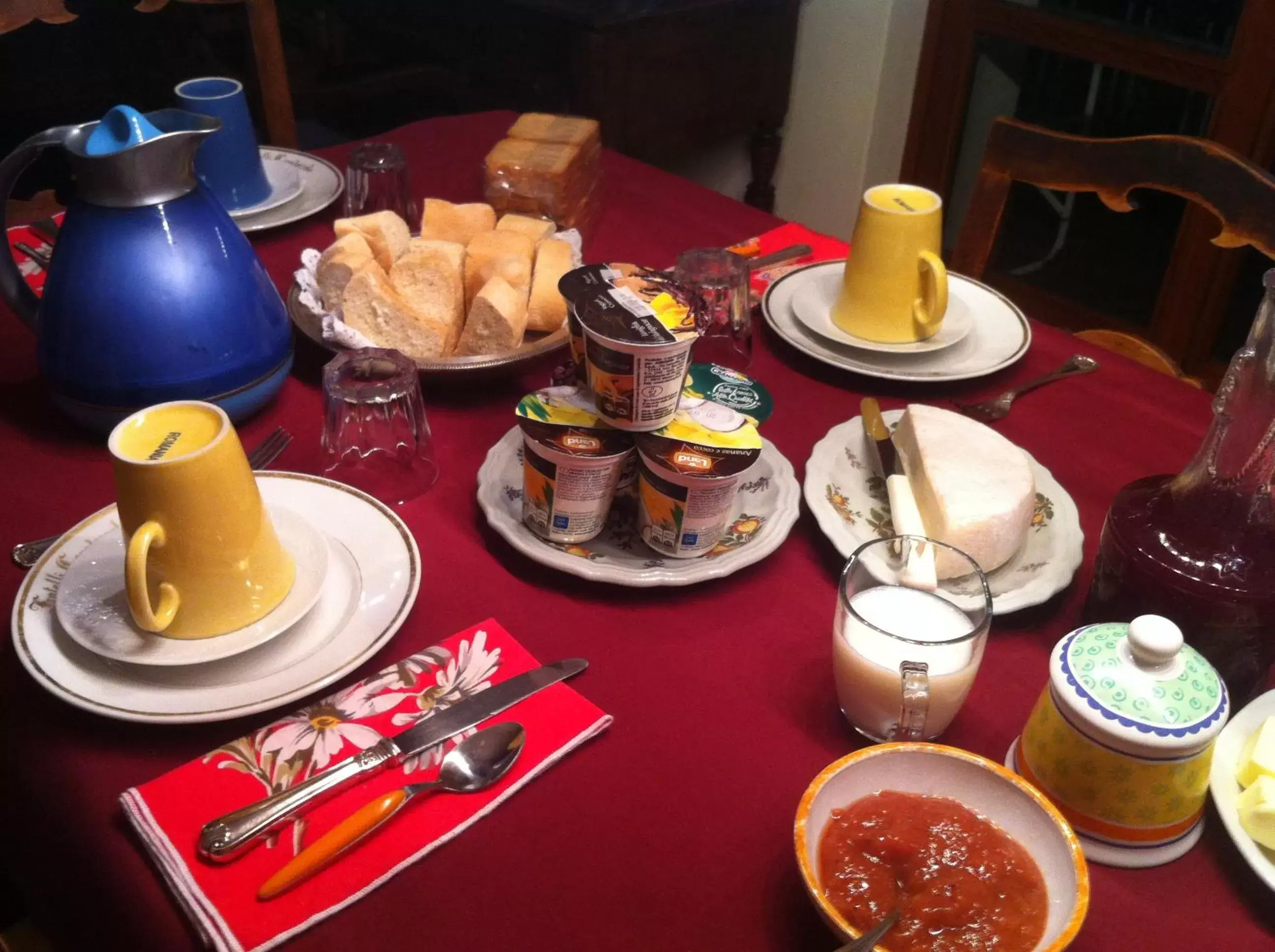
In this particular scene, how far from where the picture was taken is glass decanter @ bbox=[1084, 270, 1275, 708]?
2.17ft

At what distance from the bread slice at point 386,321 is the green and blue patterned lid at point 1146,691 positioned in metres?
0.69

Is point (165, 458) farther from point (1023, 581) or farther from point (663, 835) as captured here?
point (1023, 581)

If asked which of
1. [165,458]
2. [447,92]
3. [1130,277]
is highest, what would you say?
[165,458]

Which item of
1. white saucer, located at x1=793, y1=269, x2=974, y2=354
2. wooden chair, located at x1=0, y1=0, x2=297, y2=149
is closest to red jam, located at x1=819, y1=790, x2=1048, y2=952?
white saucer, located at x1=793, y1=269, x2=974, y2=354

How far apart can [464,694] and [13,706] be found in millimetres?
309

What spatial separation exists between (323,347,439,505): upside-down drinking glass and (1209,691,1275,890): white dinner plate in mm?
653

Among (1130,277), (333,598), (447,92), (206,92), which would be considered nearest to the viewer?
(333,598)

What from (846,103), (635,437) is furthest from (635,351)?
(846,103)

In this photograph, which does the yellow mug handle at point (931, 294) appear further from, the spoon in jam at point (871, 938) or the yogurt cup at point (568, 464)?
the spoon in jam at point (871, 938)

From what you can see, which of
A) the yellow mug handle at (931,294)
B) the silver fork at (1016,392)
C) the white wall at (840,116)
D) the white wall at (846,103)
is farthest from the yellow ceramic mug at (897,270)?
the white wall at (846,103)

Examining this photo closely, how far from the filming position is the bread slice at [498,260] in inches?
43.3

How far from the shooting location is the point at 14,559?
812 mm

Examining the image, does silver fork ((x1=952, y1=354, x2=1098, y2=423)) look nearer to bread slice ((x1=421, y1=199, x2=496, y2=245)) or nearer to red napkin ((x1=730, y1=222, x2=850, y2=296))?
red napkin ((x1=730, y1=222, x2=850, y2=296))

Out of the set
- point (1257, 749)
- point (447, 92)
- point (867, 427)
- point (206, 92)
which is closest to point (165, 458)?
point (867, 427)
